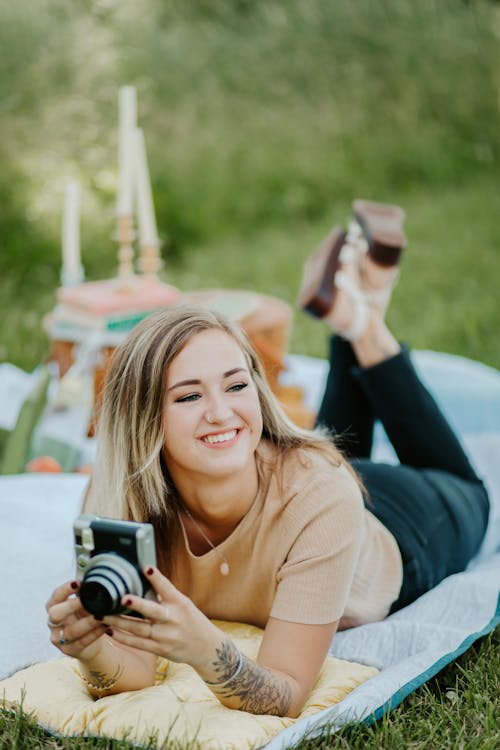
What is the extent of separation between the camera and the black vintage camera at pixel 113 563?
1170mm

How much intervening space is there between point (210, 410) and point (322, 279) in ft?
2.92

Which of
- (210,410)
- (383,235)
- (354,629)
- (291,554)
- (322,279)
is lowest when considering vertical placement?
(354,629)

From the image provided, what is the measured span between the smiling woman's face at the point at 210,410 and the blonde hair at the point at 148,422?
21 mm

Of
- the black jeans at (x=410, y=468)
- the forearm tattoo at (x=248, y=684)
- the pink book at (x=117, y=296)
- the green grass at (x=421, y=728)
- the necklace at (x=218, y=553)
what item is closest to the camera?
the forearm tattoo at (x=248, y=684)

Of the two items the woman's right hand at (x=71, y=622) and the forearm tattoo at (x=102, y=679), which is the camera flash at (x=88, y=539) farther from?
the forearm tattoo at (x=102, y=679)

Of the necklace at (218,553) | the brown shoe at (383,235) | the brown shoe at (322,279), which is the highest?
the brown shoe at (383,235)

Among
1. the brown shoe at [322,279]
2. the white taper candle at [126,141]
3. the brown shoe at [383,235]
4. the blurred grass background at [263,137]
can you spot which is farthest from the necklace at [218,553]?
the blurred grass background at [263,137]

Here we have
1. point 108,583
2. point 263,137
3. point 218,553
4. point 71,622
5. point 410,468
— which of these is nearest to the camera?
point 108,583

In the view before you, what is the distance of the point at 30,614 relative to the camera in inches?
71.0

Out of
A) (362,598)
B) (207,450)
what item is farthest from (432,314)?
(207,450)

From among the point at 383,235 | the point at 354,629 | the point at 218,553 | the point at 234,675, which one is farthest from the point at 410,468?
the point at 234,675

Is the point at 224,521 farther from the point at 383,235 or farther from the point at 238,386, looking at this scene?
the point at 383,235

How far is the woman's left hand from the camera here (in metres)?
1.18

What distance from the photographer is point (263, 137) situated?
21.0ft
